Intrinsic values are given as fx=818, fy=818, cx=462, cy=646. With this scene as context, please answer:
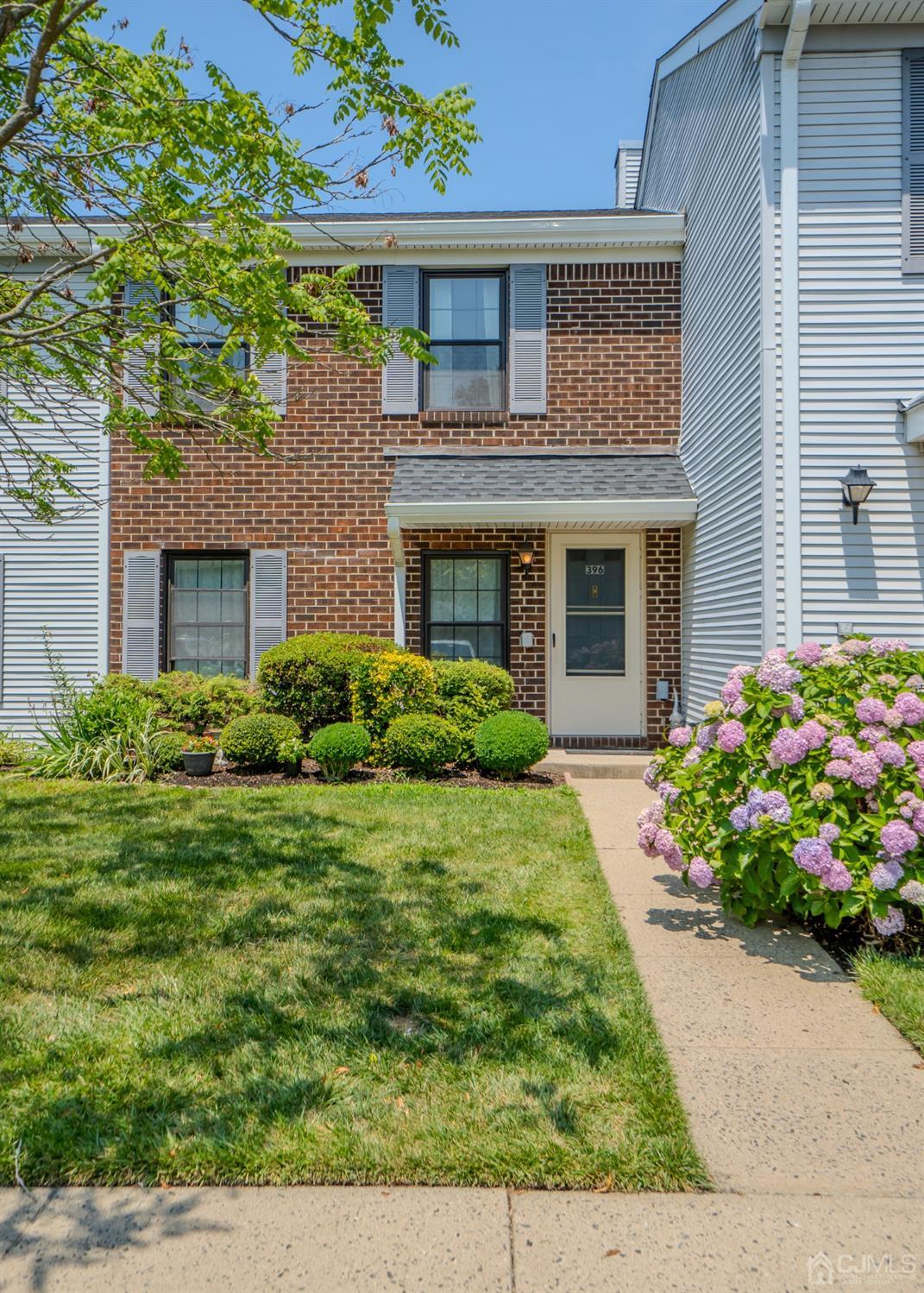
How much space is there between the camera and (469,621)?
30.1ft

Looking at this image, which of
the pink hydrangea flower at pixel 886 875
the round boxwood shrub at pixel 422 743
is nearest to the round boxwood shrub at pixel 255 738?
the round boxwood shrub at pixel 422 743

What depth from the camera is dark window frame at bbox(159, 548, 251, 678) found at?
9.22 m

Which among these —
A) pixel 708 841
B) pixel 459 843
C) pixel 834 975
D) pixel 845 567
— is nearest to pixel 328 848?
pixel 459 843

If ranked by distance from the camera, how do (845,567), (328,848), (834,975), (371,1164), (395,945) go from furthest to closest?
(845,567) < (328,848) < (395,945) < (834,975) < (371,1164)

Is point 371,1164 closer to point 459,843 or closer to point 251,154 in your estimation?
point 459,843

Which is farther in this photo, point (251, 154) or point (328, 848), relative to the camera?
point (328, 848)

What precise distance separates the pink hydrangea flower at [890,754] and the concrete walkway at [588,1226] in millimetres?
1309

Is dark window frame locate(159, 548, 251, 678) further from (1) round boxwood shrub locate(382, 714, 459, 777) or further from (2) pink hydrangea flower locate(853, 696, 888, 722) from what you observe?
(2) pink hydrangea flower locate(853, 696, 888, 722)

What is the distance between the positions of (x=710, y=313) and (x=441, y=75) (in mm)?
3522

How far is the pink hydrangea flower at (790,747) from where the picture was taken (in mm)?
3609

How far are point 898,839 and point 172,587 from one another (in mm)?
7979

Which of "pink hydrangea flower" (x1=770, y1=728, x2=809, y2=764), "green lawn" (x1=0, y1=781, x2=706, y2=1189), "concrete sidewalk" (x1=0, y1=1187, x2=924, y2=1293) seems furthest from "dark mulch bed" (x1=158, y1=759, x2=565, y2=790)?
"concrete sidewalk" (x1=0, y1=1187, x2=924, y2=1293)

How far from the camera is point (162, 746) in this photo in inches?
302

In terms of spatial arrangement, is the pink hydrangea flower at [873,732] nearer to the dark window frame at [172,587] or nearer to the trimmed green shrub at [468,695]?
the trimmed green shrub at [468,695]
